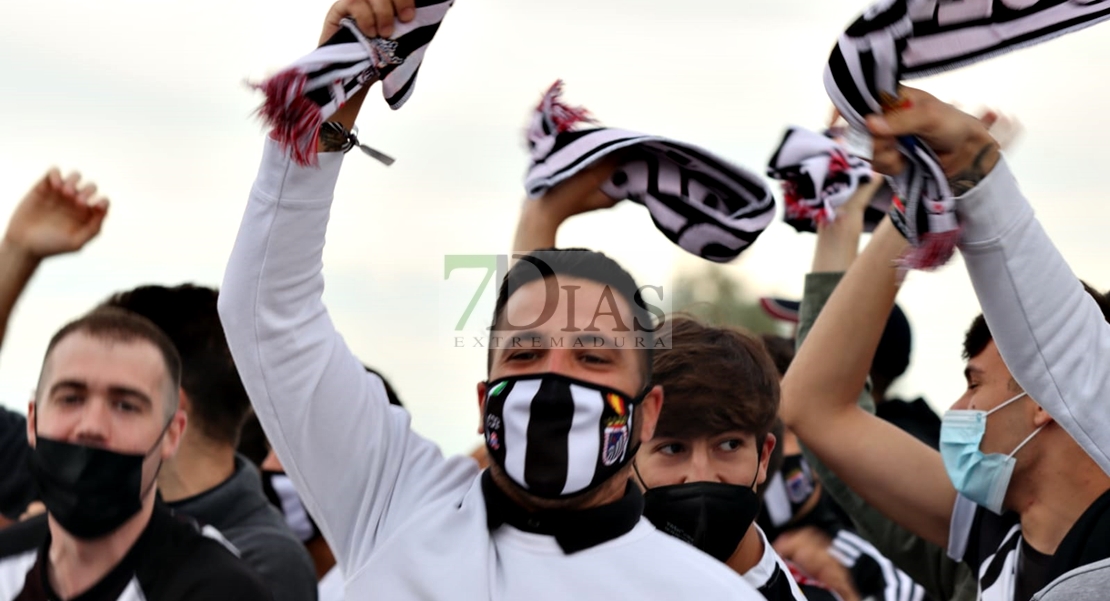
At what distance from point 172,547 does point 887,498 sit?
6.67 ft

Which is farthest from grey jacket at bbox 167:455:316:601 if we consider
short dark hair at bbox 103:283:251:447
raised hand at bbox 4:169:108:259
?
raised hand at bbox 4:169:108:259

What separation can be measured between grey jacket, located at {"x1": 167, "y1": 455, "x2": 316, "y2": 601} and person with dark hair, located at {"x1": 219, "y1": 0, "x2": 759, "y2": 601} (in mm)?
1441

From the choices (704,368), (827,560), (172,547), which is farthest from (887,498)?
(172,547)

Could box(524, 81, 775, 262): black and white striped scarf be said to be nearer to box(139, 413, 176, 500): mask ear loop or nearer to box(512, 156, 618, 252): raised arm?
box(512, 156, 618, 252): raised arm

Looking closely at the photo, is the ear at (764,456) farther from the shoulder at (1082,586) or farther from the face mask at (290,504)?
the face mask at (290,504)

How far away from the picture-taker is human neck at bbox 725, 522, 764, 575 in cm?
343

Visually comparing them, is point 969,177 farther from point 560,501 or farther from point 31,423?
point 31,423

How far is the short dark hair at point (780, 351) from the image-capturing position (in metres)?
5.52

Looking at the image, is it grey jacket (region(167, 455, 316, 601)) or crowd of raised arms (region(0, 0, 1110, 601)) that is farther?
grey jacket (region(167, 455, 316, 601))

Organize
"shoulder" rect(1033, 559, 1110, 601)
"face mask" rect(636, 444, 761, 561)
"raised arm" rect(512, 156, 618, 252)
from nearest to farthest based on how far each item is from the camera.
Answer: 1. "shoulder" rect(1033, 559, 1110, 601)
2. "face mask" rect(636, 444, 761, 561)
3. "raised arm" rect(512, 156, 618, 252)

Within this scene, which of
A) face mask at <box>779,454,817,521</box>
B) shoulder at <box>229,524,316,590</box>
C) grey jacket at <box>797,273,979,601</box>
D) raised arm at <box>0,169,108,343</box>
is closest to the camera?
raised arm at <box>0,169,108,343</box>

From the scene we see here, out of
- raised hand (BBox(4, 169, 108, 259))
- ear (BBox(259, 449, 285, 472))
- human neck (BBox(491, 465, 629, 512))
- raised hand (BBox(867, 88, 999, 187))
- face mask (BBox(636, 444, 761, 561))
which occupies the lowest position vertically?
ear (BBox(259, 449, 285, 472))

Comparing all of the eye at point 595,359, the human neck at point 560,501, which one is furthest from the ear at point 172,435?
the eye at point 595,359

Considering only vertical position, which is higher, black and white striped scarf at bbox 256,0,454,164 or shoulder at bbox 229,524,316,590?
black and white striped scarf at bbox 256,0,454,164
